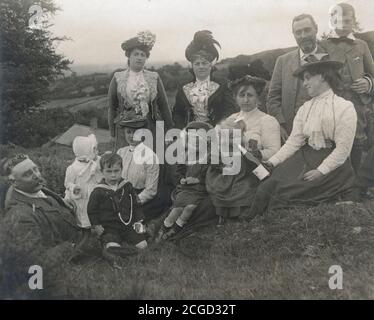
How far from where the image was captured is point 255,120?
581 cm

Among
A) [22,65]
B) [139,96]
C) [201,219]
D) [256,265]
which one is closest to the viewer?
[256,265]

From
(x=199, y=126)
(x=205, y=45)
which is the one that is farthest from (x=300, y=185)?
(x=205, y=45)

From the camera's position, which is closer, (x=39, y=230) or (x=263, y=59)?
(x=39, y=230)

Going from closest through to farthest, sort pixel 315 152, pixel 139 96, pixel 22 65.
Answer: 1. pixel 315 152
2. pixel 139 96
3. pixel 22 65

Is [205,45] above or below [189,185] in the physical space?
above

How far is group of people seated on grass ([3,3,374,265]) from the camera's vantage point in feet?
18.8

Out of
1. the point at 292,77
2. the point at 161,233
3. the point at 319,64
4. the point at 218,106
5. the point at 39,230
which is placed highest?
the point at 319,64

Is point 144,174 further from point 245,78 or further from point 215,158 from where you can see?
point 245,78

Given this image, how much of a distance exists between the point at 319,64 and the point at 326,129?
1.92 feet

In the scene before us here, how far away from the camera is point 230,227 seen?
5777 mm

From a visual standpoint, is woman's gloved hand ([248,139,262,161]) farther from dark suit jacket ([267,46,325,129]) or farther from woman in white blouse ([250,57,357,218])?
dark suit jacket ([267,46,325,129])
